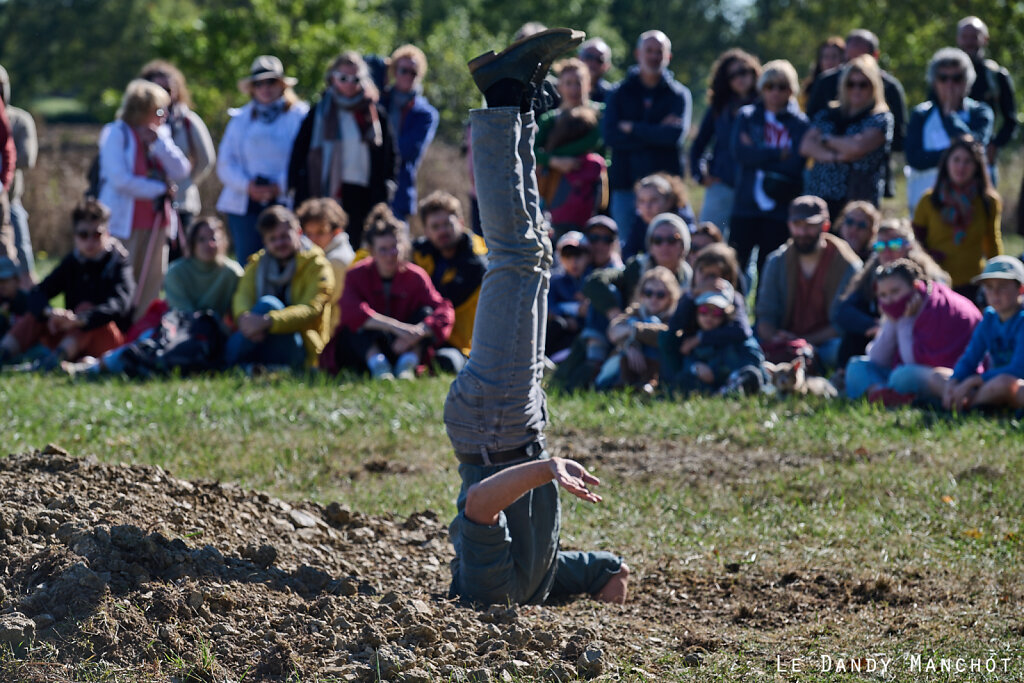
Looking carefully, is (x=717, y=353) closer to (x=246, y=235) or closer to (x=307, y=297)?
(x=307, y=297)

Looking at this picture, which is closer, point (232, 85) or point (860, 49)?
point (860, 49)

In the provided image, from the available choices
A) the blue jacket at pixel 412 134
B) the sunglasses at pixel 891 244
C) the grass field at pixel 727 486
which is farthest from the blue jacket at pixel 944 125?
the blue jacket at pixel 412 134

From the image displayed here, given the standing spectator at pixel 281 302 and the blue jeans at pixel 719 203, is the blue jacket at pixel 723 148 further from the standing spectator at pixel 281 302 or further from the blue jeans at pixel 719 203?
the standing spectator at pixel 281 302

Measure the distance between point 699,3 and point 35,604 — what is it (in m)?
60.7

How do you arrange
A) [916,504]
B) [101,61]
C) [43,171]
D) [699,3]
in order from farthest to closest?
[699,3]
[101,61]
[43,171]
[916,504]

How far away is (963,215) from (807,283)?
1.43 m

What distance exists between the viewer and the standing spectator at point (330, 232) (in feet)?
37.6

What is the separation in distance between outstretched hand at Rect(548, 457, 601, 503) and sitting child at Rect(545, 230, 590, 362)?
6.48 m

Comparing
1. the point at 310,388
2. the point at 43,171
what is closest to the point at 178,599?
the point at 310,388

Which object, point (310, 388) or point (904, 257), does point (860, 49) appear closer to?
point (904, 257)

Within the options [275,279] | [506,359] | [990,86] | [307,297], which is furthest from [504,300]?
[990,86]

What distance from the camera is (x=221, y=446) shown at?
27.0 ft

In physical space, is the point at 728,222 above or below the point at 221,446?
above

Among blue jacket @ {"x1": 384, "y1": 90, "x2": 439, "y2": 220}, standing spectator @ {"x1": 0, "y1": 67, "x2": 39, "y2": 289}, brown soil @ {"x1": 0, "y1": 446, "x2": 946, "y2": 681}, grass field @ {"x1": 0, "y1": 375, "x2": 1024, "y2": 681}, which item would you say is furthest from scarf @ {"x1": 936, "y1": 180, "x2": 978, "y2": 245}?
standing spectator @ {"x1": 0, "y1": 67, "x2": 39, "y2": 289}
